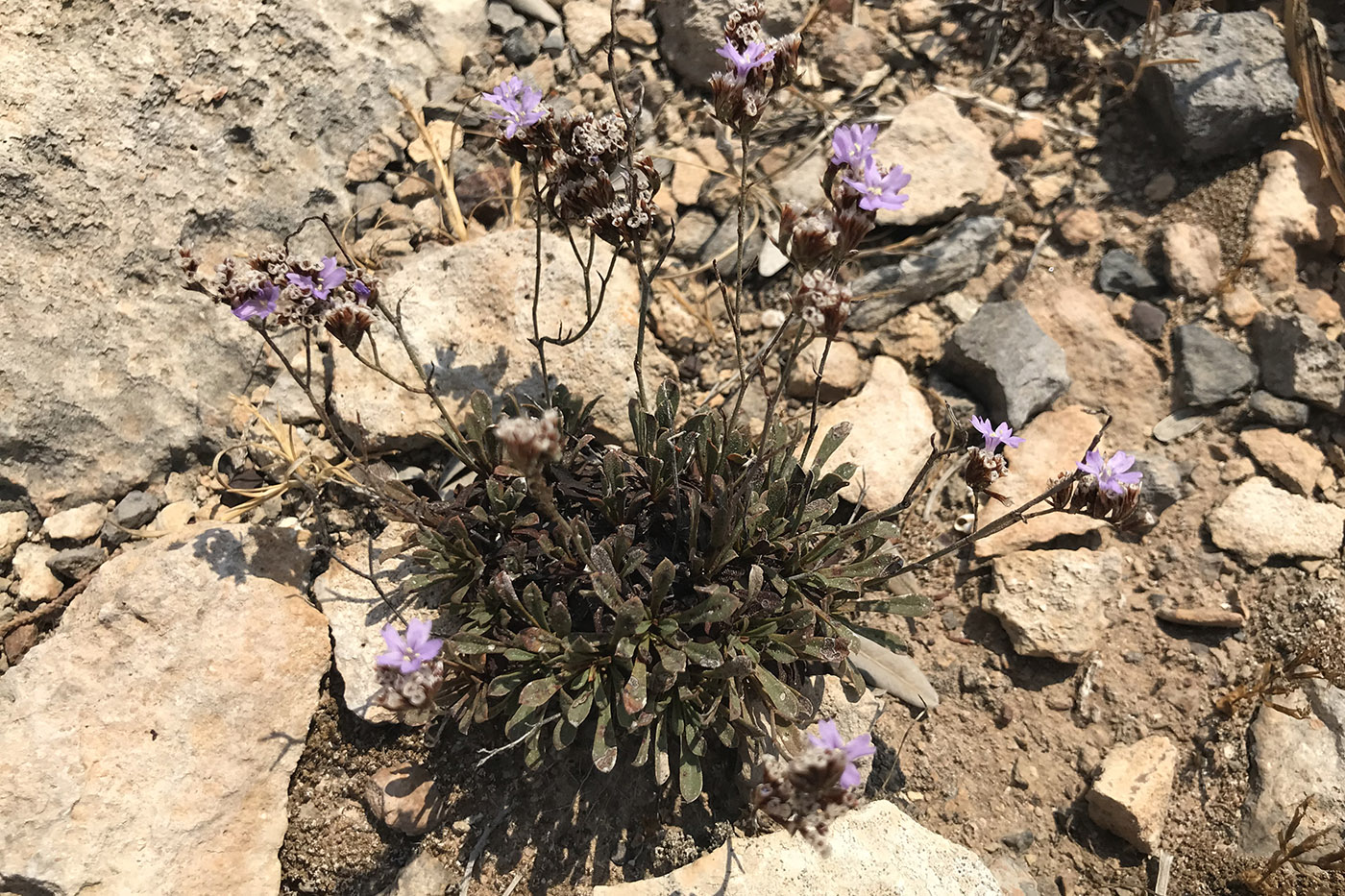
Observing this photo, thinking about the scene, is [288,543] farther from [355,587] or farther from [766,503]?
[766,503]

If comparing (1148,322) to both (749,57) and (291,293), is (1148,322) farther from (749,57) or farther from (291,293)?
(291,293)

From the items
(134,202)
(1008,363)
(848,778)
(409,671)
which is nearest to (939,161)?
(1008,363)

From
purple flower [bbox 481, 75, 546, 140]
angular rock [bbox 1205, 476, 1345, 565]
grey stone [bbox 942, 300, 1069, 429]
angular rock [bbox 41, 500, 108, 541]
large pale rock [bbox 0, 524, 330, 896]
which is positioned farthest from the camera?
grey stone [bbox 942, 300, 1069, 429]

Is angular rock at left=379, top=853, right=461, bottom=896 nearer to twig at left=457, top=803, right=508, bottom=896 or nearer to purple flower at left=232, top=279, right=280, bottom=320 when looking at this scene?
twig at left=457, top=803, right=508, bottom=896

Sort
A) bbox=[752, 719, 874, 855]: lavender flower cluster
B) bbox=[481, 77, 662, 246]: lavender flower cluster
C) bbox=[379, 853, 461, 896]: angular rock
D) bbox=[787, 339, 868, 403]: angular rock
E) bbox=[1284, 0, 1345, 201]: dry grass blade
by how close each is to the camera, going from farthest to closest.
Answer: bbox=[1284, 0, 1345, 201]: dry grass blade < bbox=[787, 339, 868, 403]: angular rock < bbox=[379, 853, 461, 896]: angular rock < bbox=[481, 77, 662, 246]: lavender flower cluster < bbox=[752, 719, 874, 855]: lavender flower cluster

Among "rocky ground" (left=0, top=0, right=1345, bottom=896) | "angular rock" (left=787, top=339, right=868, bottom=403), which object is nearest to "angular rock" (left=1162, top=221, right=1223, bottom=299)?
"rocky ground" (left=0, top=0, right=1345, bottom=896)

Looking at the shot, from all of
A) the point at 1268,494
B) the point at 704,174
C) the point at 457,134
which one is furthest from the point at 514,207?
the point at 1268,494

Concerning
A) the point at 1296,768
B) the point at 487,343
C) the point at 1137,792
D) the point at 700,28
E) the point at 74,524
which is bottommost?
the point at 74,524
